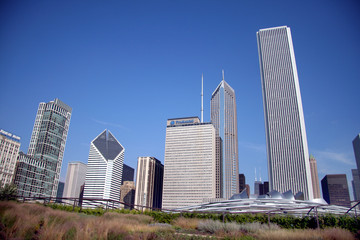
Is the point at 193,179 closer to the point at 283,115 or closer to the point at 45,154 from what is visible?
the point at 283,115

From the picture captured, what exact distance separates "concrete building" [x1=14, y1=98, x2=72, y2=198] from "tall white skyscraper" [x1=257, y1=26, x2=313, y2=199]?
486ft

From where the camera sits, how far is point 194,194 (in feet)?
616

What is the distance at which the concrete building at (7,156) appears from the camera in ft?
453

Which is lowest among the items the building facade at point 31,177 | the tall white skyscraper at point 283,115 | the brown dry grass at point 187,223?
the brown dry grass at point 187,223

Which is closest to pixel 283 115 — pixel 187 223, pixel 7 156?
pixel 187 223

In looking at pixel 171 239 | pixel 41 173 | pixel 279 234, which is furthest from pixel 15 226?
pixel 41 173

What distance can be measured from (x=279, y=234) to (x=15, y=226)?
39.3 feet

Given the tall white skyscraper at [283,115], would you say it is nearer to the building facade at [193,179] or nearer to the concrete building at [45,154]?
the building facade at [193,179]

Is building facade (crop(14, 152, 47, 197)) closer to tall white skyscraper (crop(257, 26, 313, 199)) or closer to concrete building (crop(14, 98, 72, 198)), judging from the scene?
concrete building (crop(14, 98, 72, 198))

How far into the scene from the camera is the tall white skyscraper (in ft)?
444

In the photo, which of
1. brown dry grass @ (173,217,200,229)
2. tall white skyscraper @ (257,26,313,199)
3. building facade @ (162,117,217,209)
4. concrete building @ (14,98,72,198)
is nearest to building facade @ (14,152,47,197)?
concrete building @ (14,98,72,198)

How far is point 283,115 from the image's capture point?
5728 inches

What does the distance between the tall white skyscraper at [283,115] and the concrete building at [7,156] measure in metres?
149

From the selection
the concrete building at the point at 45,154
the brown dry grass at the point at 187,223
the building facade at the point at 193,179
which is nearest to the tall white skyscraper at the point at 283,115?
the building facade at the point at 193,179
